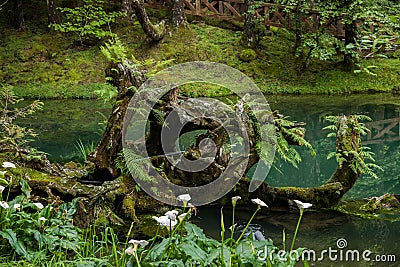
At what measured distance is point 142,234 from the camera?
4238 millimetres

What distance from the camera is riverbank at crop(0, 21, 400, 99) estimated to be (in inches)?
621

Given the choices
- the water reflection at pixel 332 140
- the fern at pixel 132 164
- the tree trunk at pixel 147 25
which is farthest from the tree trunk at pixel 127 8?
the fern at pixel 132 164

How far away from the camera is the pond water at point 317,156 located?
478 centimetres

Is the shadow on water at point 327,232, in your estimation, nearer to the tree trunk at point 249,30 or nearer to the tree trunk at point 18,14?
the tree trunk at point 249,30

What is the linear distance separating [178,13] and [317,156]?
37.8 feet

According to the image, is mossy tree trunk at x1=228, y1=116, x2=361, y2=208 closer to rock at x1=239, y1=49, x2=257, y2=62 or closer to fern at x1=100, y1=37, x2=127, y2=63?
fern at x1=100, y1=37, x2=127, y2=63

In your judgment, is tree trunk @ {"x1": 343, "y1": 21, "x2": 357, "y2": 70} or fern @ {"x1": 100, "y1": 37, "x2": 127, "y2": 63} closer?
fern @ {"x1": 100, "y1": 37, "x2": 127, "y2": 63}

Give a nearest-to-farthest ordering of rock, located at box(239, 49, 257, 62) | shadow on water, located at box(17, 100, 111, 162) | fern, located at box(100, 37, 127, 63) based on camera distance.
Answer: fern, located at box(100, 37, 127, 63) < shadow on water, located at box(17, 100, 111, 162) < rock, located at box(239, 49, 257, 62)

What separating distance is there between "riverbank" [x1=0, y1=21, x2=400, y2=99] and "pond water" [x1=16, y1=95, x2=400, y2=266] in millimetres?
1120

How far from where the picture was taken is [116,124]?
492 cm

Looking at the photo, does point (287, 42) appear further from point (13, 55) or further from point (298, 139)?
point (298, 139)

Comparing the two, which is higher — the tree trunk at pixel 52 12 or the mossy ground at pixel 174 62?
the tree trunk at pixel 52 12

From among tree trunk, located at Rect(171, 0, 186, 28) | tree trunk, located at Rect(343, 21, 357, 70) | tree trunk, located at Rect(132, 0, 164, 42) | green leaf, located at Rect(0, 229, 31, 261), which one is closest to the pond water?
green leaf, located at Rect(0, 229, 31, 261)

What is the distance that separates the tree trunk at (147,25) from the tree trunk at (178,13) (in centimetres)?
98
